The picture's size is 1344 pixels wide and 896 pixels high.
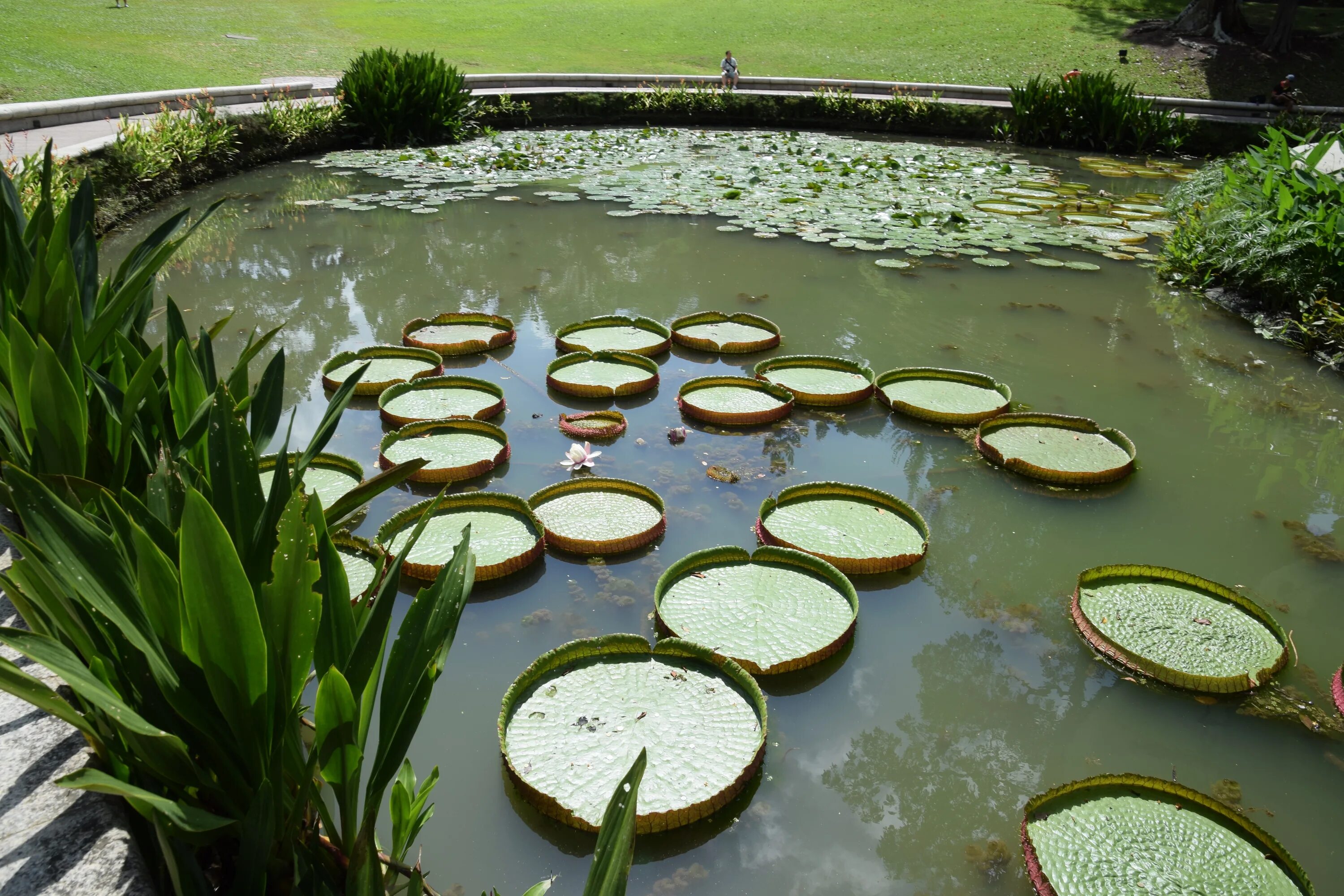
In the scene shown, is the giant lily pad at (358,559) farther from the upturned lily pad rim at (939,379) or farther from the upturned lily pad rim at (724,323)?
the upturned lily pad rim at (939,379)

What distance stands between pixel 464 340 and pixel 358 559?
2.34 m

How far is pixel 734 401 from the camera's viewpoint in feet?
14.2

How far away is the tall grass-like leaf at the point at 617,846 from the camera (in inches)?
44.2

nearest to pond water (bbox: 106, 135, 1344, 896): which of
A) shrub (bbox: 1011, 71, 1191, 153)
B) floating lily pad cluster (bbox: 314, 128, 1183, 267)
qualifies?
floating lily pad cluster (bbox: 314, 128, 1183, 267)

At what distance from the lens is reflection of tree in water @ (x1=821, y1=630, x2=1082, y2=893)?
6.84 ft

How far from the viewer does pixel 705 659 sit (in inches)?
98.8

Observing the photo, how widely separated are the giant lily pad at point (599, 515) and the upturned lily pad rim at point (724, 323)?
1.71m

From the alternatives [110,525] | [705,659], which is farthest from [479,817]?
[110,525]

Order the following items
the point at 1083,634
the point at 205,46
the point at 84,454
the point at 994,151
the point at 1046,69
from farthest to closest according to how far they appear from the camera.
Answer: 1. the point at 1046,69
2. the point at 205,46
3. the point at 994,151
4. the point at 1083,634
5. the point at 84,454

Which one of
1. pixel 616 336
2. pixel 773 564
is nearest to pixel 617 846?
pixel 773 564

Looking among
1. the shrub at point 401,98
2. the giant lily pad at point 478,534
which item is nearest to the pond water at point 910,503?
the giant lily pad at point 478,534

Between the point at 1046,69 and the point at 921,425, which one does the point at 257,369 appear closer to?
the point at 921,425

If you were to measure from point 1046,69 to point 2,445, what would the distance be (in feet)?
68.9

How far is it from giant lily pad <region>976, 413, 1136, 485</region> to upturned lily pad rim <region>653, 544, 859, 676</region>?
126 cm
